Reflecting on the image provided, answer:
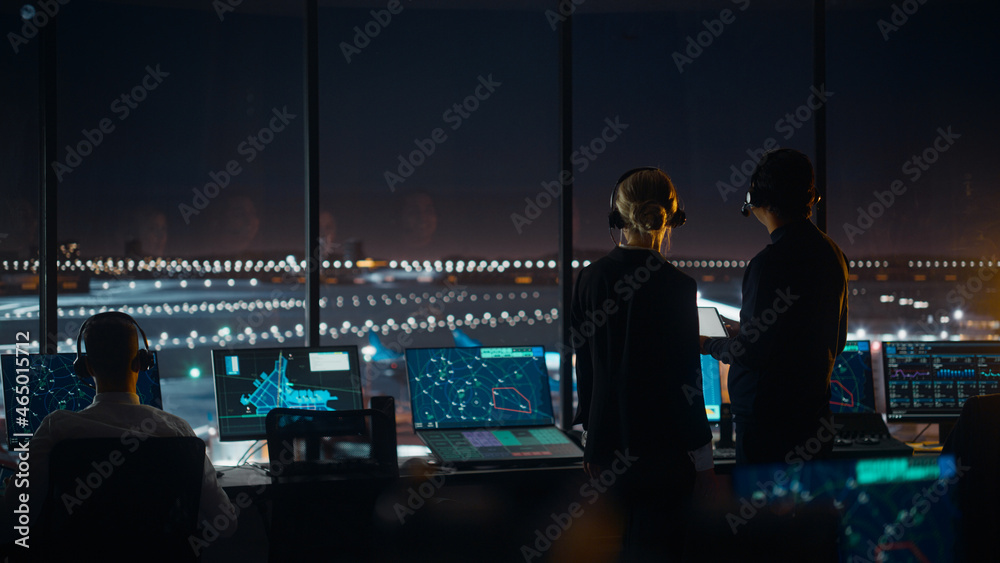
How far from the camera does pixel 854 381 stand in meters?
3.18

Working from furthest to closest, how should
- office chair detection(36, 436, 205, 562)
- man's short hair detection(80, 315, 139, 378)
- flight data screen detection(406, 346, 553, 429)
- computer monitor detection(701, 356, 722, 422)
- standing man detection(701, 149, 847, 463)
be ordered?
computer monitor detection(701, 356, 722, 422) < flight data screen detection(406, 346, 553, 429) < standing man detection(701, 149, 847, 463) < man's short hair detection(80, 315, 139, 378) < office chair detection(36, 436, 205, 562)

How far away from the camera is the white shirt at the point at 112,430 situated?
1.77m

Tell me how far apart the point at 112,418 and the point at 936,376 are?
3.40 metres

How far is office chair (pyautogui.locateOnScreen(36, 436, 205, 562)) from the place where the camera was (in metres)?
1.64

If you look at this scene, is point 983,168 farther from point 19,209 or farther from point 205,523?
point 19,209

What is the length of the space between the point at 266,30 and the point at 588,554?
14.2m

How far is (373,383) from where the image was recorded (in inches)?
1868
